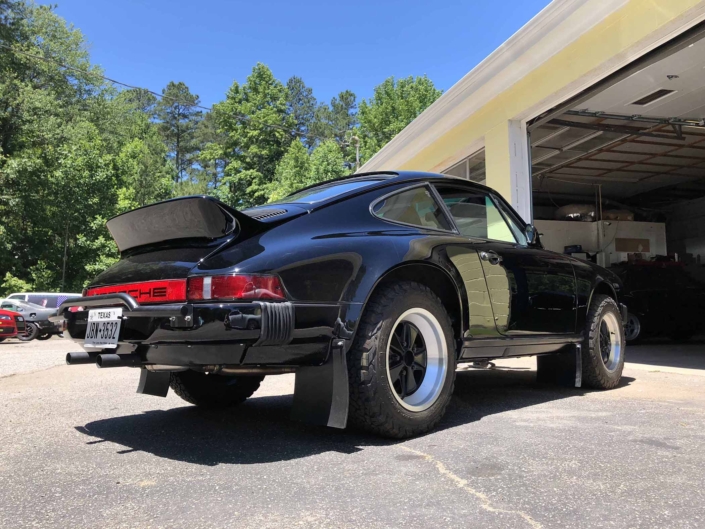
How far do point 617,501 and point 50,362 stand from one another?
916 centimetres

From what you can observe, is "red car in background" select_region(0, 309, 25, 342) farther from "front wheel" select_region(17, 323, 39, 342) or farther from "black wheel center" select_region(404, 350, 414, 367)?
"black wheel center" select_region(404, 350, 414, 367)

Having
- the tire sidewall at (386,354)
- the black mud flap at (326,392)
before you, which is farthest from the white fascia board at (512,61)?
the black mud flap at (326,392)

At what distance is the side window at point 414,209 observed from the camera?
3244mm

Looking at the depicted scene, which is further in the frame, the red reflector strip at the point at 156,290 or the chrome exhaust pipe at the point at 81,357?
the chrome exhaust pipe at the point at 81,357

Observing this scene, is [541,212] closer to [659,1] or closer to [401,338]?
[659,1]

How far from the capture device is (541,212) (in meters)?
16.6

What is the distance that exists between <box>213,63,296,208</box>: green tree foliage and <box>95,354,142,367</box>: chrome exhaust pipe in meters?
34.5

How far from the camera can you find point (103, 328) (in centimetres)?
280

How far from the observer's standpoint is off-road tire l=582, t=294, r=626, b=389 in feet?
14.6

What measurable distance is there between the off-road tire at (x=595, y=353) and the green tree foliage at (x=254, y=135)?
109 feet

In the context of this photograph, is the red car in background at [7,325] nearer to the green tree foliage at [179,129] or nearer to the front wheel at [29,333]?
the front wheel at [29,333]

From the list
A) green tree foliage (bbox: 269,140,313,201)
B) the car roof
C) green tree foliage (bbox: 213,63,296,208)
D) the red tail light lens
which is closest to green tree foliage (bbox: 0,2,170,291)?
green tree foliage (bbox: 269,140,313,201)

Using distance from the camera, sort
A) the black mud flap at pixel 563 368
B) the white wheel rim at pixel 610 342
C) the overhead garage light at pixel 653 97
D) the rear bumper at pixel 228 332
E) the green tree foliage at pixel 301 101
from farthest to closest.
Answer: the green tree foliage at pixel 301 101 < the overhead garage light at pixel 653 97 < the white wheel rim at pixel 610 342 < the black mud flap at pixel 563 368 < the rear bumper at pixel 228 332

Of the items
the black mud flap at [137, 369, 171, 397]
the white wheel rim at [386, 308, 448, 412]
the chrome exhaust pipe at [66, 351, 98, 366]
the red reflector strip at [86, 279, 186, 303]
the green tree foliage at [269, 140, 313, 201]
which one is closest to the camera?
the red reflector strip at [86, 279, 186, 303]
